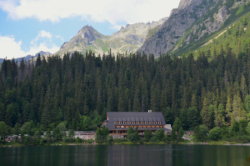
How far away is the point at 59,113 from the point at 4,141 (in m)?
42.4

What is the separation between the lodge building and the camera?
151m

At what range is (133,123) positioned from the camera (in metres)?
154

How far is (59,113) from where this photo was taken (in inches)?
6427

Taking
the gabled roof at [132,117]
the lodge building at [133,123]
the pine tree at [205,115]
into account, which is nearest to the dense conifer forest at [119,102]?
the pine tree at [205,115]

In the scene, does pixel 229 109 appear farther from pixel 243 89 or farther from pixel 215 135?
pixel 215 135

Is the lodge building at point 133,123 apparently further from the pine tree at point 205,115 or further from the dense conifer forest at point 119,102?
the pine tree at point 205,115

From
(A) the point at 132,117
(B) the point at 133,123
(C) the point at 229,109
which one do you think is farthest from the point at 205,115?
(A) the point at 132,117

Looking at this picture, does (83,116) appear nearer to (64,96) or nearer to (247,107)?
(64,96)

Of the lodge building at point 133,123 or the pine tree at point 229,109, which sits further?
the pine tree at point 229,109

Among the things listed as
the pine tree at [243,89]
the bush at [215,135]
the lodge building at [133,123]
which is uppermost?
the pine tree at [243,89]

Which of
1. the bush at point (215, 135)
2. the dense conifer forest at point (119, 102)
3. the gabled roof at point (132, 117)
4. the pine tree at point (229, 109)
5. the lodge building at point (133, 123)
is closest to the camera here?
the bush at point (215, 135)

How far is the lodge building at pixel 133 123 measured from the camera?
495ft

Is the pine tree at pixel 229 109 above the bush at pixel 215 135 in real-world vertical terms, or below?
above

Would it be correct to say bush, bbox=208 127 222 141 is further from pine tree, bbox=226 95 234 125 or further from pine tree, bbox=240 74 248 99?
pine tree, bbox=240 74 248 99
